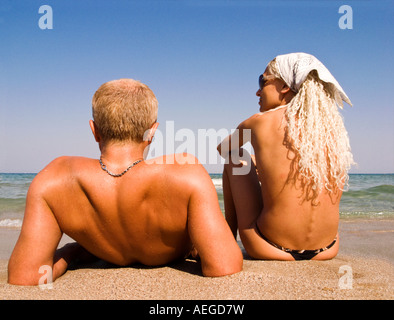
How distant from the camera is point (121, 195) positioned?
7.04ft

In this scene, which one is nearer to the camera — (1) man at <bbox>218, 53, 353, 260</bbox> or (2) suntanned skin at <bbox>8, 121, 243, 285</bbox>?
(2) suntanned skin at <bbox>8, 121, 243, 285</bbox>

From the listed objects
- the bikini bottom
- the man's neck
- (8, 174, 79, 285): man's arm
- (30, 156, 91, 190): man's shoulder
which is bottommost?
the bikini bottom

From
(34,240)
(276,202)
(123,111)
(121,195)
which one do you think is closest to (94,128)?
(123,111)

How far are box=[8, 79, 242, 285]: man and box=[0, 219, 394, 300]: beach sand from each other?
0.16m

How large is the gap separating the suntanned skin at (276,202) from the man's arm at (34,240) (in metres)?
1.48

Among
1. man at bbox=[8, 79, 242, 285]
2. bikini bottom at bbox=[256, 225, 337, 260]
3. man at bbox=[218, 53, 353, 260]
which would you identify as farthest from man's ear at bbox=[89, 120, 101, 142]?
bikini bottom at bbox=[256, 225, 337, 260]

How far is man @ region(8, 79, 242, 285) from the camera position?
2156mm

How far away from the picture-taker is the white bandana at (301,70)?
2.75 meters

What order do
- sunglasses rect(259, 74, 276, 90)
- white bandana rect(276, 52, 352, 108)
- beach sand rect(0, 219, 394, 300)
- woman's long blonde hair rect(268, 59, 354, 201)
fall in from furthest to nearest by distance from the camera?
1. sunglasses rect(259, 74, 276, 90)
2. white bandana rect(276, 52, 352, 108)
3. woman's long blonde hair rect(268, 59, 354, 201)
4. beach sand rect(0, 219, 394, 300)

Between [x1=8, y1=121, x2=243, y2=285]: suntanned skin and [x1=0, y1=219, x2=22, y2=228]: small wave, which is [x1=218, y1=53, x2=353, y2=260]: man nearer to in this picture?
[x1=8, y1=121, x2=243, y2=285]: suntanned skin

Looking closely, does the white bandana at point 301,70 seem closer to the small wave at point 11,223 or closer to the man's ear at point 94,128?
the man's ear at point 94,128

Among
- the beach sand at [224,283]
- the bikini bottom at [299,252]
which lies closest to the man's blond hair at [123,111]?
the beach sand at [224,283]
